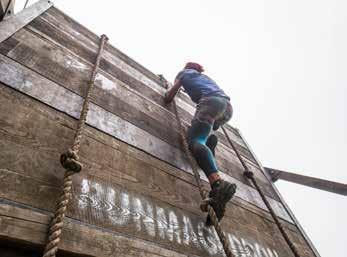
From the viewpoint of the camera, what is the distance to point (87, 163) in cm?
172

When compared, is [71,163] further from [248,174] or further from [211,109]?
[248,174]

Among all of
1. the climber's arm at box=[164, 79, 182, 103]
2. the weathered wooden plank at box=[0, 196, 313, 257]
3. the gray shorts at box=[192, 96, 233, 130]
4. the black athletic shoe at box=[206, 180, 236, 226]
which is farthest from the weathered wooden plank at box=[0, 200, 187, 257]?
the climber's arm at box=[164, 79, 182, 103]

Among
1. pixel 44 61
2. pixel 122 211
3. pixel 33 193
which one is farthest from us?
pixel 44 61

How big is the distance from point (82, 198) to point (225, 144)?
3.15 metres

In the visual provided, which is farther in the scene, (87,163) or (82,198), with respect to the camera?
(87,163)

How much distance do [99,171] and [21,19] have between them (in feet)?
6.40

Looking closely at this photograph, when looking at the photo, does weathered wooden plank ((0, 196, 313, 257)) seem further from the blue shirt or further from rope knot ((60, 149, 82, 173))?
the blue shirt

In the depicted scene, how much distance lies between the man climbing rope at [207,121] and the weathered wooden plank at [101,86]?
1.15ft

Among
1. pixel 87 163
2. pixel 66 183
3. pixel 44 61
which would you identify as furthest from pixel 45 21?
pixel 66 183

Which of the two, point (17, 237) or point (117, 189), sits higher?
point (17, 237)

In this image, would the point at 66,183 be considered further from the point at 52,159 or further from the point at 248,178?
the point at 248,178

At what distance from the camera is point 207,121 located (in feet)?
9.04

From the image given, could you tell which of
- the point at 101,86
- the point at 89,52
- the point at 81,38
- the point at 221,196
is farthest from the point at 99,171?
the point at 81,38

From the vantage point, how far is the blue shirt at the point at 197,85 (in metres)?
3.08
